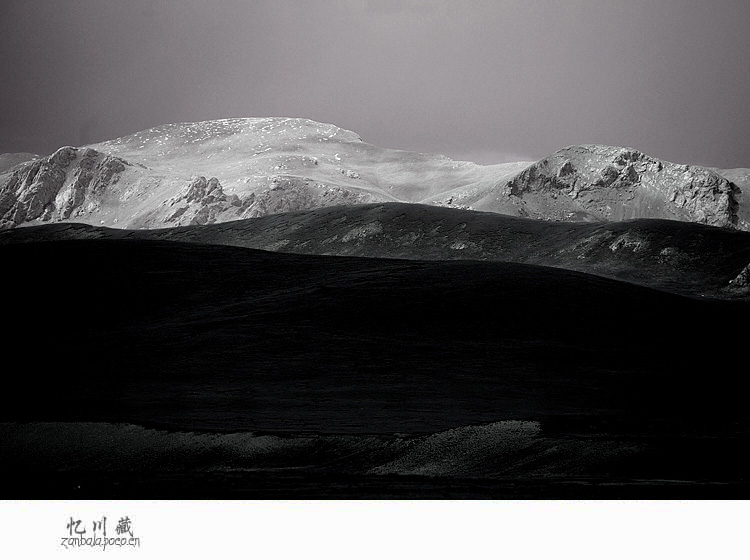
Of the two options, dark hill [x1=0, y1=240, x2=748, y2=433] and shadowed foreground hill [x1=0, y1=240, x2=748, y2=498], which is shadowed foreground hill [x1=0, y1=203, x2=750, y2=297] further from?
dark hill [x1=0, y1=240, x2=748, y2=433]

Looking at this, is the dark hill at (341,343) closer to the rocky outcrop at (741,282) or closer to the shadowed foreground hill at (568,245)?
the rocky outcrop at (741,282)

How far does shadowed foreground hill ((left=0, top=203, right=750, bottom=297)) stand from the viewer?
145 metres

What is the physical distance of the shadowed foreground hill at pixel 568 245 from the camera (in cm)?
14462

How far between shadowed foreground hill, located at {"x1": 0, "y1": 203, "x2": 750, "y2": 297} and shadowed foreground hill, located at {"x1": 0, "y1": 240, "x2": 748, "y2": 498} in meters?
52.0

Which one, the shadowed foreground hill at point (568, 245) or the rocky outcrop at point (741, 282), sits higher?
the shadowed foreground hill at point (568, 245)

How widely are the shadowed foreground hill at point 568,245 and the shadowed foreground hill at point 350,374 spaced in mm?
51959

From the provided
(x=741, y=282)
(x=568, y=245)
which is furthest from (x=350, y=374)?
(x=568, y=245)

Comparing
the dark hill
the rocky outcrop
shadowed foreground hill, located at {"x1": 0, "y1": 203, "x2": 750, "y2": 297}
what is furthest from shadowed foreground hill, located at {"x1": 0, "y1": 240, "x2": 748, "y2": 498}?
shadowed foreground hill, located at {"x1": 0, "y1": 203, "x2": 750, "y2": 297}

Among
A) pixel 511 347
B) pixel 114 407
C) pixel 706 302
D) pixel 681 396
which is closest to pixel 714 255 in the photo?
pixel 706 302

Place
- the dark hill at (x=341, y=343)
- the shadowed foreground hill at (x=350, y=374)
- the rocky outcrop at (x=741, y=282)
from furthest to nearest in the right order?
the rocky outcrop at (x=741, y=282), the dark hill at (x=341, y=343), the shadowed foreground hill at (x=350, y=374)

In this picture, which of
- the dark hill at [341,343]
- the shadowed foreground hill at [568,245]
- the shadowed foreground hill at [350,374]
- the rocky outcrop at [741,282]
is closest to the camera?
the shadowed foreground hill at [350,374]

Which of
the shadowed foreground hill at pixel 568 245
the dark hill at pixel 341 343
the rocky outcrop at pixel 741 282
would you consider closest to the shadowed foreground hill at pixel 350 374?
the dark hill at pixel 341 343

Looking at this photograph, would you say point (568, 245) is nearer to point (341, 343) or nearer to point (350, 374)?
point (341, 343)

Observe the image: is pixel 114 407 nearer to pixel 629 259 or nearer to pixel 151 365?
pixel 151 365
